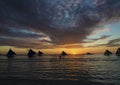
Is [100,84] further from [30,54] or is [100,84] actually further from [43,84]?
[30,54]

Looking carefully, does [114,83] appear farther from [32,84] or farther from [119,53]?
[119,53]

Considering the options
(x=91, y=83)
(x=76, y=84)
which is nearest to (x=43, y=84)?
(x=76, y=84)

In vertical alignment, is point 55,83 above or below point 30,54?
below

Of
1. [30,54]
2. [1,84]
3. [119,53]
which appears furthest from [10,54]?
[1,84]

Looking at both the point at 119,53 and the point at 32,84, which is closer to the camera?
the point at 32,84

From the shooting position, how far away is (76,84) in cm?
2745

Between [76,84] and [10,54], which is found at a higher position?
[10,54]

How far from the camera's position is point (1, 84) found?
2741cm

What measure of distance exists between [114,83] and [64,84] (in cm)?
744

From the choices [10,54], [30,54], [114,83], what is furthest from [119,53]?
[114,83]

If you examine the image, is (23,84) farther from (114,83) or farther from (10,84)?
(114,83)

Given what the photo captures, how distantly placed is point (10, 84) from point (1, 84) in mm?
1300

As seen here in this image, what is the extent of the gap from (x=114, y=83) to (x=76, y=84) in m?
5.65

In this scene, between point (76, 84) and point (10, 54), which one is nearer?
point (76, 84)
